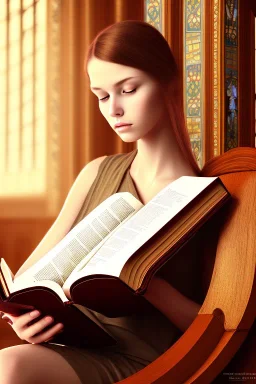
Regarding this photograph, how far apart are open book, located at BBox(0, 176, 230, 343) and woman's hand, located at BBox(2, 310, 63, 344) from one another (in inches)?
0.7

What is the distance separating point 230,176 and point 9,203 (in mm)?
2539

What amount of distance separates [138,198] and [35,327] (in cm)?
37

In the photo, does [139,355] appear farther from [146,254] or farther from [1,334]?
[1,334]

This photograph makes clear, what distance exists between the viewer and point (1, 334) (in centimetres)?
348

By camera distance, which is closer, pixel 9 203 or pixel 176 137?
pixel 176 137

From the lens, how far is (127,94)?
1346 mm

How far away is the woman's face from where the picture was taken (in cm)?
134

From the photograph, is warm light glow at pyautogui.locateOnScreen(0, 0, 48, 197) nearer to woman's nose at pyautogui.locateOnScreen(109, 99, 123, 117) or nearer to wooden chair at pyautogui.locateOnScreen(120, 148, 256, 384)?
woman's nose at pyautogui.locateOnScreen(109, 99, 123, 117)

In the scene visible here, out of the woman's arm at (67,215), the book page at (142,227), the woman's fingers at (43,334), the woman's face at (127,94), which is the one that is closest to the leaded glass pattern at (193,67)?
the woman's arm at (67,215)

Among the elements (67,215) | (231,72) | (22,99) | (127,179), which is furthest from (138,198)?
(22,99)

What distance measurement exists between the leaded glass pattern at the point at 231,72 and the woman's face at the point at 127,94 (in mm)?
2278

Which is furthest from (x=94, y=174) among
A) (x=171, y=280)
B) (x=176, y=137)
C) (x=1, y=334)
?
(x=1, y=334)

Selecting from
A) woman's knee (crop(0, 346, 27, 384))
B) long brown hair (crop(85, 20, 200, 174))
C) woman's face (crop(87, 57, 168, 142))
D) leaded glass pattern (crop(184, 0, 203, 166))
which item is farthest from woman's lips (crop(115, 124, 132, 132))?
leaded glass pattern (crop(184, 0, 203, 166))

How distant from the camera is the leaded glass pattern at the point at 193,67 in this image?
3.51m
